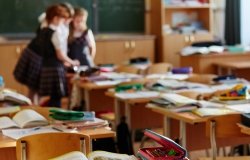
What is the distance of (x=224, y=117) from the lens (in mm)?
3379

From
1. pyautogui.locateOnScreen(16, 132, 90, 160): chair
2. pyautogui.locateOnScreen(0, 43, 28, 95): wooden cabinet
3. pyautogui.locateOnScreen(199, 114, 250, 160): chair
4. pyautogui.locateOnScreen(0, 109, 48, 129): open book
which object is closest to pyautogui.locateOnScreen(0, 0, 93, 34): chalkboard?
pyautogui.locateOnScreen(0, 43, 28, 95): wooden cabinet

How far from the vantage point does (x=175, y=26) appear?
9.03 m

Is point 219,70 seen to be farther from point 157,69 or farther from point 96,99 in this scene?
point 96,99

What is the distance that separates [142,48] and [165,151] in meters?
6.27

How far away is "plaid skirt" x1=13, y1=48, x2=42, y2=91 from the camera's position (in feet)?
20.6

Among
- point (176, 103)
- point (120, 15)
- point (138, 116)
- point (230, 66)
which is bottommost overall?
point (138, 116)

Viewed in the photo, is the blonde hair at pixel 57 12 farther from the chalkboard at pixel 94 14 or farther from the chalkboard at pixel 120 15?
the chalkboard at pixel 120 15

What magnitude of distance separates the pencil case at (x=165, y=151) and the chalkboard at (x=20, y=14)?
591 centimetres

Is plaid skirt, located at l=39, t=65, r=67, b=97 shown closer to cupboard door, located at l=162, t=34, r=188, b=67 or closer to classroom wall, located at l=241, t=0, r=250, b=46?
cupboard door, located at l=162, t=34, r=188, b=67

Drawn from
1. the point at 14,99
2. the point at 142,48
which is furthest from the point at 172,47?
the point at 14,99

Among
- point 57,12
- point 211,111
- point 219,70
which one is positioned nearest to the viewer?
point 211,111

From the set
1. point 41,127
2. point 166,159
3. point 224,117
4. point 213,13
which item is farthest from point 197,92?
point 213,13

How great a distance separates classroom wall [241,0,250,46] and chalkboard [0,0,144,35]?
1.58 metres

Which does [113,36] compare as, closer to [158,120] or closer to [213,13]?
[213,13]
